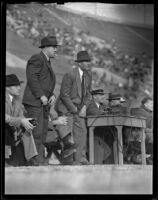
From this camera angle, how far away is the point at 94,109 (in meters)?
14.3

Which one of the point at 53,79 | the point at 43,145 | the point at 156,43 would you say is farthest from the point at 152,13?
the point at 43,145

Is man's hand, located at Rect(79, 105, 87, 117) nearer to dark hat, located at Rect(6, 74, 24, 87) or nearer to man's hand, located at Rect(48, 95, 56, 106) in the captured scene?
man's hand, located at Rect(48, 95, 56, 106)

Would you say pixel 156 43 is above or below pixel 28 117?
above

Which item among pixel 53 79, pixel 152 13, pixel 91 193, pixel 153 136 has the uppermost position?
pixel 152 13

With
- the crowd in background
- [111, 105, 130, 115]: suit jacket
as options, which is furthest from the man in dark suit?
the crowd in background

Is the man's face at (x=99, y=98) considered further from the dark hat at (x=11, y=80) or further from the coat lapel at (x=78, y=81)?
the dark hat at (x=11, y=80)

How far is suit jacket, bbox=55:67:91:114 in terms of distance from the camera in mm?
14352

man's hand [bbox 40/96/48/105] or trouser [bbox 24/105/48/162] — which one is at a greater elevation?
man's hand [bbox 40/96/48/105]

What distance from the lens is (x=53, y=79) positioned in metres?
14.3

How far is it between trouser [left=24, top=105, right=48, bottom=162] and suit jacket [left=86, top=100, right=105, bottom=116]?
0.74 metres

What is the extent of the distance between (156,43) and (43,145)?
261 centimetres

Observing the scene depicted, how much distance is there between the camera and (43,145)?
14.2m

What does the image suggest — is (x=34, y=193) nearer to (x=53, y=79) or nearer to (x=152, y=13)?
(x=53, y=79)

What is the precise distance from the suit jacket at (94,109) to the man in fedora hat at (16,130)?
3.34 feet
